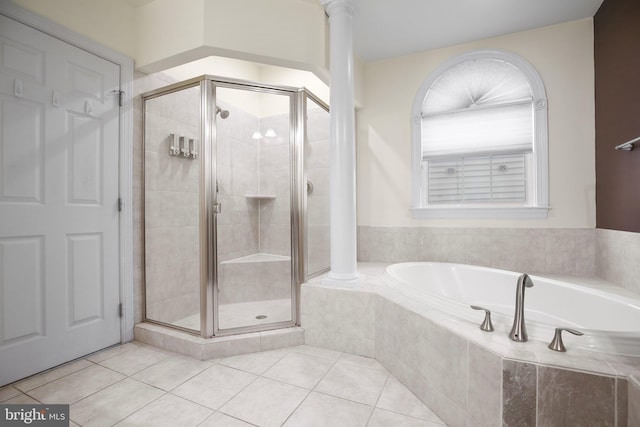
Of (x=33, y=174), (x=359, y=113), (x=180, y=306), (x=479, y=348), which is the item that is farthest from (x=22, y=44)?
(x=479, y=348)

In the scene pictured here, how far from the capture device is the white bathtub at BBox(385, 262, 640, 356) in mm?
1068

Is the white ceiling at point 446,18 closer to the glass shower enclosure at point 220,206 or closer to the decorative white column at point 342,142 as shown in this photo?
the decorative white column at point 342,142

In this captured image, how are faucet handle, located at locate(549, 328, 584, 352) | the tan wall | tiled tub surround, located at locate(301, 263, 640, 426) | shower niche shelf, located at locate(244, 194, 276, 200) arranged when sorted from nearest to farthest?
tiled tub surround, located at locate(301, 263, 640, 426)
faucet handle, located at locate(549, 328, 584, 352)
the tan wall
shower niche shelf, located at locate(244, 194, 276, 200)

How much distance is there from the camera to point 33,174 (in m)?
1.68

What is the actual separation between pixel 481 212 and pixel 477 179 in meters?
0.31

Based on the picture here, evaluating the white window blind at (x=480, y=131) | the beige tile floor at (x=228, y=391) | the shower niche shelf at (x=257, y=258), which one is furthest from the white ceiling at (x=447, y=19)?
the beige tile floor at (x=228, y=391)

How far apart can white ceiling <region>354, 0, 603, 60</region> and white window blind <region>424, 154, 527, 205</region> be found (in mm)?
1081

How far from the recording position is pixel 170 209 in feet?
7.64

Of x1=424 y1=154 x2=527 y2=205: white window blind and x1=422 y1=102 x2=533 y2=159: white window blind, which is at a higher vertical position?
x1=422 y1=102 x2=533 y2=159: white window blind

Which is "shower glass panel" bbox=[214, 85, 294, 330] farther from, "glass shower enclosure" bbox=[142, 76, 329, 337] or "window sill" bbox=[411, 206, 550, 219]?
"window sill" bbox=[411, 206, 550, 219]

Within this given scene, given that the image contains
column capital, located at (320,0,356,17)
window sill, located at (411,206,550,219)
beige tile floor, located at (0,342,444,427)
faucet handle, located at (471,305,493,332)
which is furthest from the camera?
window sill, located at (411,206,550,219)

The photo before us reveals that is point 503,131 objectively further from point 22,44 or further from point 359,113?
point 22,44

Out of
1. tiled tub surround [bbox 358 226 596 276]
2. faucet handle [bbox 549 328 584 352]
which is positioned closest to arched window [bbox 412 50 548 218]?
tiled tub surround [bbox 358 226 596 276]

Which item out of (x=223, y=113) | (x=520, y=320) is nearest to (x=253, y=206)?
(x=223, y=113)
